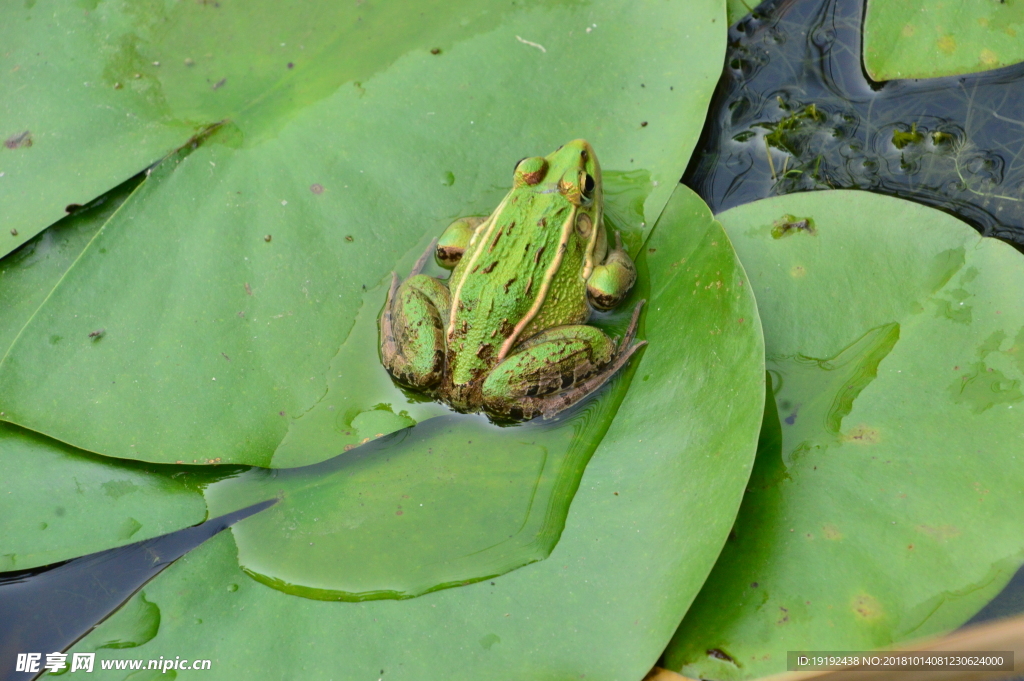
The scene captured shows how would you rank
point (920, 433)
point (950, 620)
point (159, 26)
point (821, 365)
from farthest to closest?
point (159, 26) < point (821, 365) < point (920, 433) < point (950, 620)

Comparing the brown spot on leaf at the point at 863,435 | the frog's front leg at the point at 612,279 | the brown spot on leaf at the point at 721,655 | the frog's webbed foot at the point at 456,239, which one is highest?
the frog's webbed foot at the point at 456,239

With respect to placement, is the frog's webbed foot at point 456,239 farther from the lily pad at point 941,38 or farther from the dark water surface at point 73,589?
the lily pad at point 941,38

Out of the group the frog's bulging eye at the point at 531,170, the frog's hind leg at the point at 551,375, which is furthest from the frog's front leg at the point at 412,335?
the frog's bulging eye at the point at 531,170

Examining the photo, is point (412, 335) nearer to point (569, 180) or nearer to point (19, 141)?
point (569, 180)

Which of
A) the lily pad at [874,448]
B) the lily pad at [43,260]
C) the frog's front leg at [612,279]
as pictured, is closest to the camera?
the lily pad at [874,448]

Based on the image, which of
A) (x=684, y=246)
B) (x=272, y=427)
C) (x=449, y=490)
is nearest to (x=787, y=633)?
(x=449, y=490)

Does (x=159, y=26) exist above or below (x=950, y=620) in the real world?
above

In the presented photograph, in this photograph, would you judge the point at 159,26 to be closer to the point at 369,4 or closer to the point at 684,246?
the point at 369,4

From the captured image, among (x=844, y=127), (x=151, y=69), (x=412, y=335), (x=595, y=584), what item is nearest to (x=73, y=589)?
(x=412, y=335)

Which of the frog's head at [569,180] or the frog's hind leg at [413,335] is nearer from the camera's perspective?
the frog's hind leg at [413,335]
